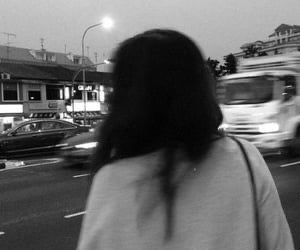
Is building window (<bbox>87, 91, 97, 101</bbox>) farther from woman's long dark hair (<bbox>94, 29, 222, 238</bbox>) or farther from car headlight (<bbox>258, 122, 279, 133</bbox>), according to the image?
woman's long dark hair (<bbox>94, 29, 222, 238</bbox>)

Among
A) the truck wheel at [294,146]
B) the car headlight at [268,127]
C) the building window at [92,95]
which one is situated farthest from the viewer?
the building window at [92,95]

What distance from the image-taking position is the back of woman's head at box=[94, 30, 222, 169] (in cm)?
132

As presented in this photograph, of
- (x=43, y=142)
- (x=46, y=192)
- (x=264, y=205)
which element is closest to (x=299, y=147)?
(x=46, y=192)

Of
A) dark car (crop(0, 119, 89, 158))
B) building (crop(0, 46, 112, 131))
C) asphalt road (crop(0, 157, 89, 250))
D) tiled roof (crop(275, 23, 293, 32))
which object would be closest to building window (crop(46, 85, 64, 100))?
building (crop(0, 46, 112, 131))

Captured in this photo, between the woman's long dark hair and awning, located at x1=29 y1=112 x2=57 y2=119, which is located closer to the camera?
the woman's long dark hair

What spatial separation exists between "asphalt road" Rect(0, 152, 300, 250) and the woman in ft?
7.14

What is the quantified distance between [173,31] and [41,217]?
605 cm

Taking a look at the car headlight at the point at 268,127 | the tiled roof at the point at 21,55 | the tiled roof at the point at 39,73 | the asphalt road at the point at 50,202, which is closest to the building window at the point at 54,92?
the tiled roof at the point at 39,73

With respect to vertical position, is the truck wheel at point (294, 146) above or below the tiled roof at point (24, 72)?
below

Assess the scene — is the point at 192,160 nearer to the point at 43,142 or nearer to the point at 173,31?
the point at 173,31

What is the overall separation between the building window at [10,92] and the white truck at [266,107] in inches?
Answer: 1344

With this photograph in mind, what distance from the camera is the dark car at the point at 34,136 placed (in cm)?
1641

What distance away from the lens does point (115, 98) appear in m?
1.38

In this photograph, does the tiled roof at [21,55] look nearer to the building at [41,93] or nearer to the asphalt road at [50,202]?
the building at [41,93]
